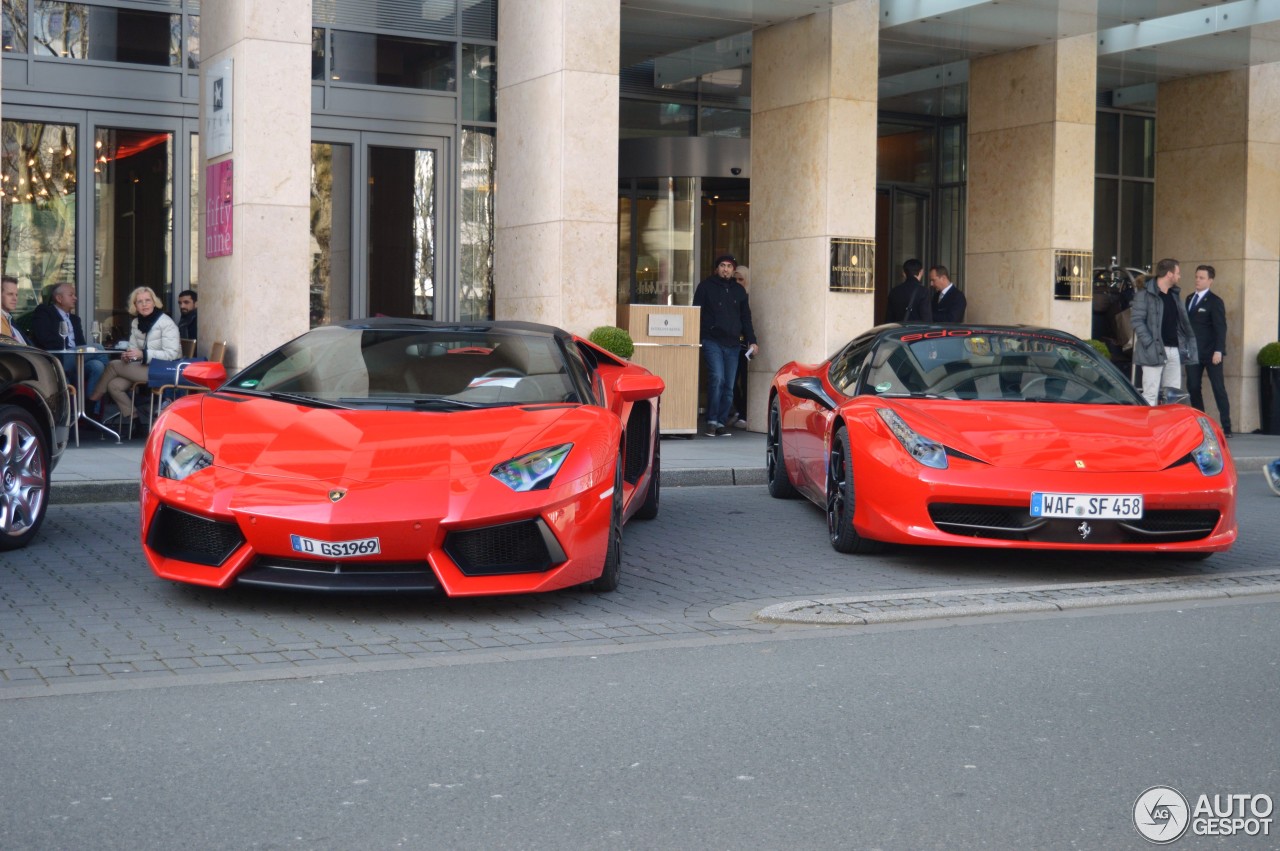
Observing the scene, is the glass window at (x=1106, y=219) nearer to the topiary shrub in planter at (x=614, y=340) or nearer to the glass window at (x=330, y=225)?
the topiary shrub in planter at (x=614, y=340)

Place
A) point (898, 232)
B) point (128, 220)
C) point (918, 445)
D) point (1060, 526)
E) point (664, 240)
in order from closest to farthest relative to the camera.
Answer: point (1060, 526) → point (918, 445) → point (128, 220) → point (664, 240) → point (898, 232)

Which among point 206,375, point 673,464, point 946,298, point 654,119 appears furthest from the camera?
point 654,119

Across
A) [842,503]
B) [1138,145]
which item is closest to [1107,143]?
[1138,145]

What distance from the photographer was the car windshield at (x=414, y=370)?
7492 millimetres

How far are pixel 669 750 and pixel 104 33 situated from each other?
44.5 ft

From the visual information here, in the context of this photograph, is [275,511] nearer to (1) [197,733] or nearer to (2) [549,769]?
Result: (1) [197,733]

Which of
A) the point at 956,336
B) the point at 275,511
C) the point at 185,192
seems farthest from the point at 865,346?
the point at 185,192

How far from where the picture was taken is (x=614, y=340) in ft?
47.6

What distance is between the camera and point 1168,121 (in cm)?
2066

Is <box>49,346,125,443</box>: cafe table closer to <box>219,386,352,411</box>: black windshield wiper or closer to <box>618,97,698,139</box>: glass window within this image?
<box>219,386,352,411</box>: black windshield wiper

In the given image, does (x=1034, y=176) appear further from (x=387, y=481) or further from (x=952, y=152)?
(x=387, y=481)

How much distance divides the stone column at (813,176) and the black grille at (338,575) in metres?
10.4

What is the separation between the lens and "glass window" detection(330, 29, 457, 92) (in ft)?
55.9

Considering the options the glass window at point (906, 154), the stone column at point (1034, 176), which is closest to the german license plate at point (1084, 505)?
the stone column at point (1034, 176)
